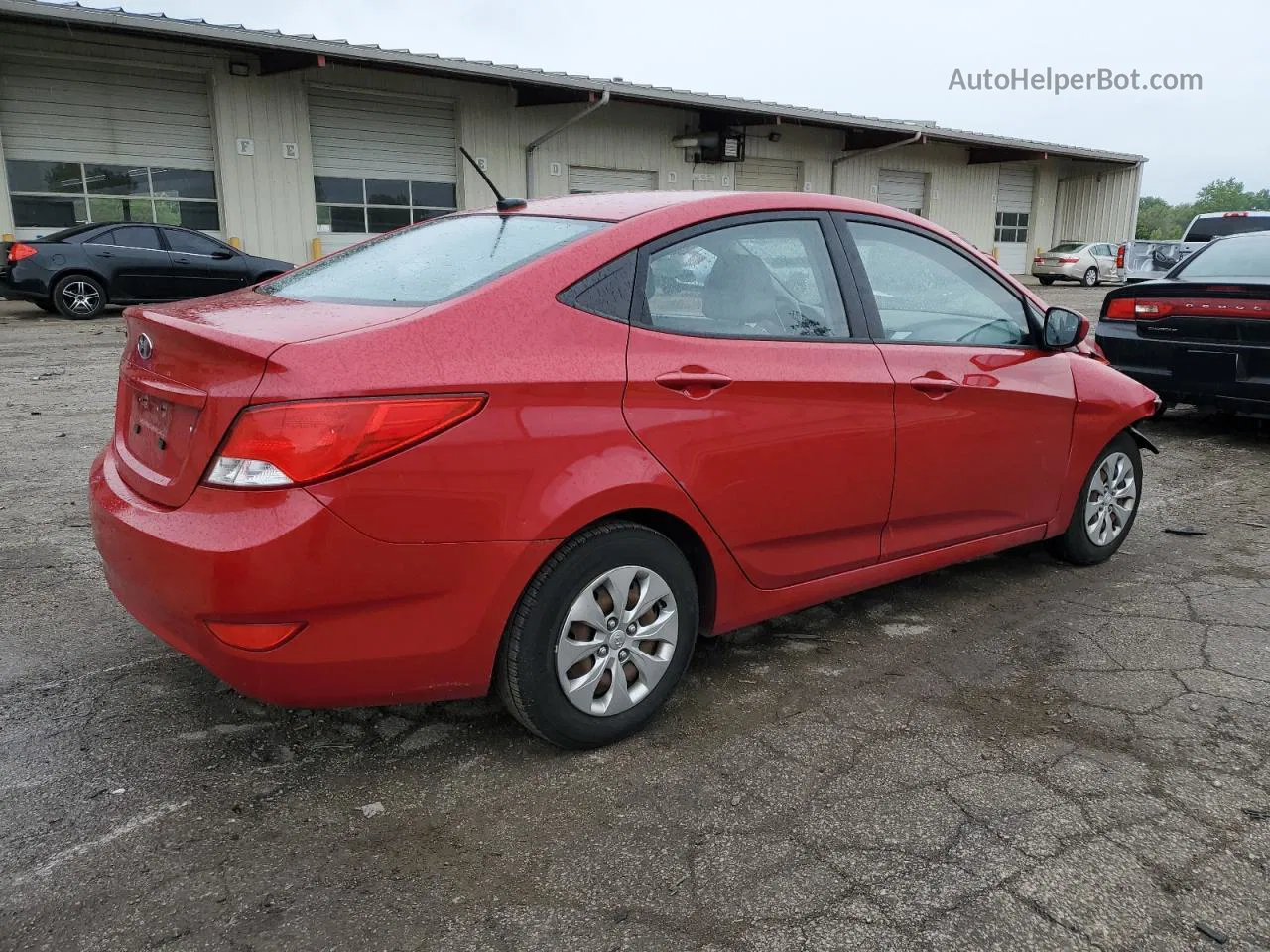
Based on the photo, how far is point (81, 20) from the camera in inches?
575

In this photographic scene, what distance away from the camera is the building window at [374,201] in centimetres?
1861

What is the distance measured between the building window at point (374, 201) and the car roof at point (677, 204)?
15.8 meters

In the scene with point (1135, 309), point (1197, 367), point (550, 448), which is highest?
point (1135, 309)

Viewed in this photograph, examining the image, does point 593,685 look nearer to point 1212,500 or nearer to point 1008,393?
point 1008,393

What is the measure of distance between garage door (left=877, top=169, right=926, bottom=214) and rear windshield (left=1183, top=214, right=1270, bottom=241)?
1180 centimetres

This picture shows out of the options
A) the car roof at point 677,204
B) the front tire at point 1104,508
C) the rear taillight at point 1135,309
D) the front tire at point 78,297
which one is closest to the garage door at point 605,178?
the front tire at point 78,297

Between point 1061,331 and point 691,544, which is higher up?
point 1061,331

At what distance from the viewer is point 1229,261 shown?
281 inches

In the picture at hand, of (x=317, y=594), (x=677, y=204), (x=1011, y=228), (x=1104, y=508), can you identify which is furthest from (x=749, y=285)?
(x=1011, y=228)

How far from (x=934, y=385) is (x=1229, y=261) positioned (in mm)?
5037

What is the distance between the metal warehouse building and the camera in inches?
616

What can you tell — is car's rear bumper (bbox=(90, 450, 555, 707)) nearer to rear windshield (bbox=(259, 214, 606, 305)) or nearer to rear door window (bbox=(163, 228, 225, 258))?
rear windshield (bbox=(259, 214, 606, 305))

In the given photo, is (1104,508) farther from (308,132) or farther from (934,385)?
(308,132)

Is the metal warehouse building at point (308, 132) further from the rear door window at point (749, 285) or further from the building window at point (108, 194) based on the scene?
the rear door window at point (749, 285)
